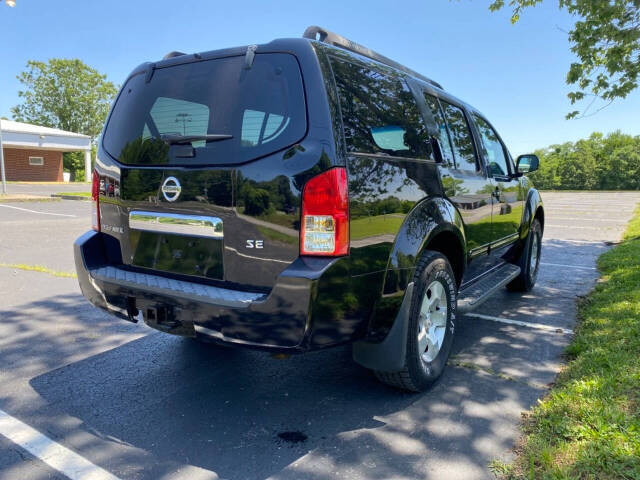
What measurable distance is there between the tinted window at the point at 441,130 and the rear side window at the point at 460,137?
134 mm

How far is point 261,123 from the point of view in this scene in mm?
2424

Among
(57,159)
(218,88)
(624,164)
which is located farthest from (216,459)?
(624,164)

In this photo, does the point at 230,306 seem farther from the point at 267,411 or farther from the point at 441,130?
the point at 441,130

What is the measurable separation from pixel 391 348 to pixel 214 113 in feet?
5.32

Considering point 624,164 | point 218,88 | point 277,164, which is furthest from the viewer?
point 624,164

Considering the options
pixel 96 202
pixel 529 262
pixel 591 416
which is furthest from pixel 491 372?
pixel 96 202

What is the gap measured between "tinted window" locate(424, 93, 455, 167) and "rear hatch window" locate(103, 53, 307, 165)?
1356 mm

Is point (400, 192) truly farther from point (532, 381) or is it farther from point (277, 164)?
point (532, 381)

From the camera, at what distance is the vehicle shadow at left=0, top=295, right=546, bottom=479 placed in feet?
7.70

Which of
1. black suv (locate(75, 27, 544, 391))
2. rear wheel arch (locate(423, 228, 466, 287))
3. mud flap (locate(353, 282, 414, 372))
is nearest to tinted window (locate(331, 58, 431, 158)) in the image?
black suv (locate(75, 27, 544, 391))

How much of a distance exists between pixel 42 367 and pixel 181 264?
5.42 feet

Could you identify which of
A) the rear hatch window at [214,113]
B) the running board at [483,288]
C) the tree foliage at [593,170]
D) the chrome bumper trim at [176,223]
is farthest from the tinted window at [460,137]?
the tree foliage at [593,170]

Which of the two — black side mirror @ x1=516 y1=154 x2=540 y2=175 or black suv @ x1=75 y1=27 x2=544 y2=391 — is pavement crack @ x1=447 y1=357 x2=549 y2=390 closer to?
black suv @ x1=75 y1=27 x2=544 y2=391

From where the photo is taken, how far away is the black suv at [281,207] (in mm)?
2303
